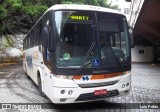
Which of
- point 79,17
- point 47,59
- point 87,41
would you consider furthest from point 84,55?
point 47,59

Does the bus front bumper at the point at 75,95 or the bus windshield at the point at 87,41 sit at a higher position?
the bus windshield at the point at 87,41

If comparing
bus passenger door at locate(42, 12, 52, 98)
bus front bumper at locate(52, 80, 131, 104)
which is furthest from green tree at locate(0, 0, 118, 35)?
bus front bumper at locate(52, 80, 131, 104)

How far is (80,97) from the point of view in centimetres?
727

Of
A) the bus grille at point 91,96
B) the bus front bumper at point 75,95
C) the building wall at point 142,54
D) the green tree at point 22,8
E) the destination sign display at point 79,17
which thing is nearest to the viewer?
the bus front bumper at point 75,95

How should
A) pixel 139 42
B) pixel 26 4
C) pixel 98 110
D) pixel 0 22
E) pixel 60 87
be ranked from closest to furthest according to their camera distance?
pixel 60 87
pixel 98 110
pixel 26 4
pixel 0 22
pixel 139 42

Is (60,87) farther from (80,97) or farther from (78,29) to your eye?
(78,29)

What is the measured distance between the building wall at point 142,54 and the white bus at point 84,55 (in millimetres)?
32425

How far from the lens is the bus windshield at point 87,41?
24.0 ft

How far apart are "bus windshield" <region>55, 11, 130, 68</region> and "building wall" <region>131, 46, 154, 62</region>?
1277 inches

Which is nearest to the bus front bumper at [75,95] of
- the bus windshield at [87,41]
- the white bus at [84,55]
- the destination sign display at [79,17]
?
the white bus at [84,55]

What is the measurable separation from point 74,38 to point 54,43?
0.60m

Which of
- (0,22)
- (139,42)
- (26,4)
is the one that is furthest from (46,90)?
(139,42)

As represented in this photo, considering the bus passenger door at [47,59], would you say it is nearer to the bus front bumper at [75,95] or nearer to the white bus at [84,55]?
the white bus at [84,55]

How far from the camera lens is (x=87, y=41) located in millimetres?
7516
